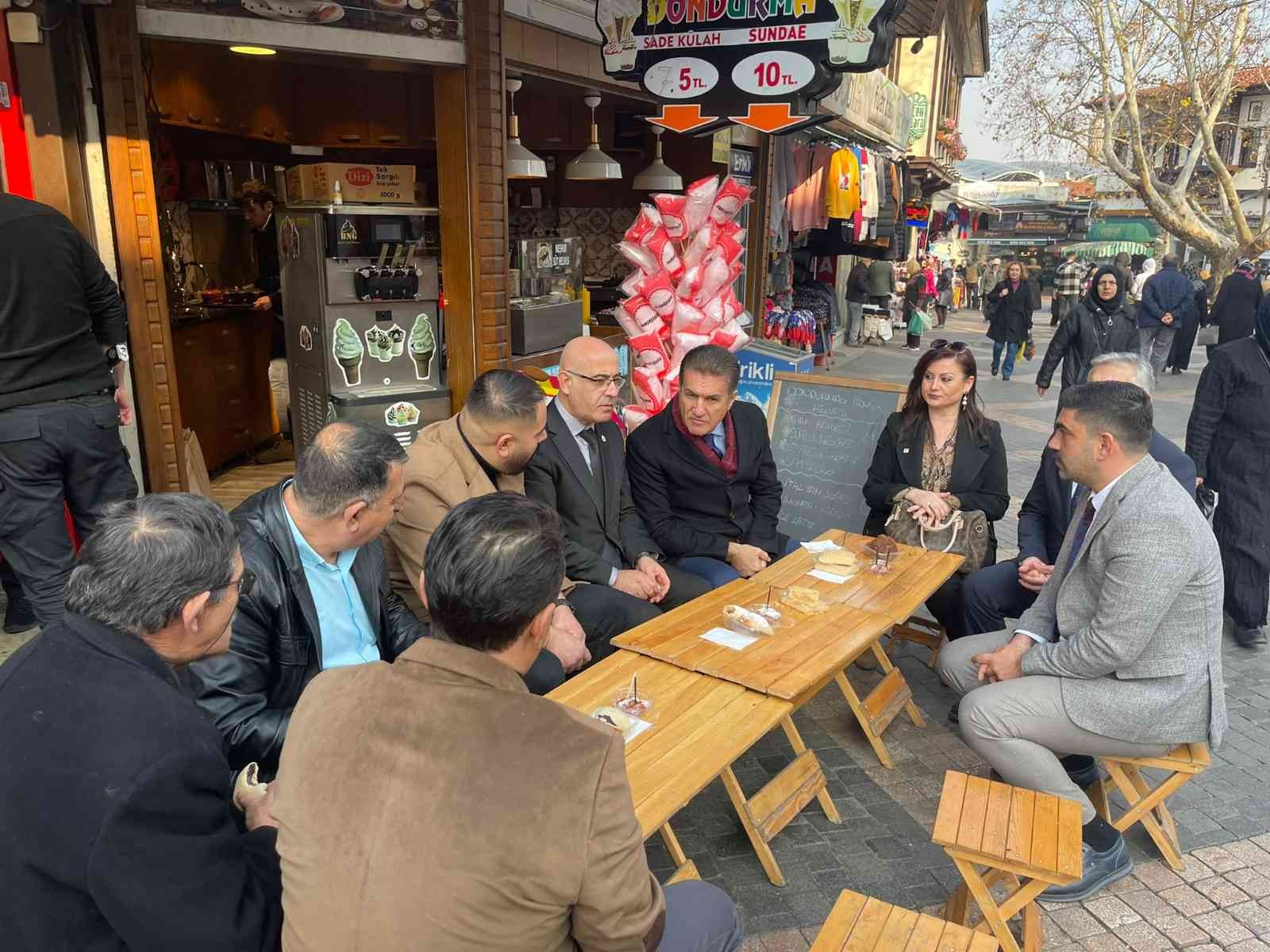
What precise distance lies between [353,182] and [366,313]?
85 cm

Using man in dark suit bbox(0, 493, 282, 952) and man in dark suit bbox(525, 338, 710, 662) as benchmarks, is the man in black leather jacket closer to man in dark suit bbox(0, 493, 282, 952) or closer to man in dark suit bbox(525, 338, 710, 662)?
man in dark suit bbox(0, 493, 282, 952)

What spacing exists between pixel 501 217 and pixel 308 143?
421cm

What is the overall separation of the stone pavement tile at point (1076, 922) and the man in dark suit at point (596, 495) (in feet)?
5.94

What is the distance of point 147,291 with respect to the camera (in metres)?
4.91

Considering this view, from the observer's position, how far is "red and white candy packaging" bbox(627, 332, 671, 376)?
20.2 feet

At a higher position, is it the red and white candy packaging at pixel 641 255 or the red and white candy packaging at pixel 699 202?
the red and white candy packaging at pixel 699 202

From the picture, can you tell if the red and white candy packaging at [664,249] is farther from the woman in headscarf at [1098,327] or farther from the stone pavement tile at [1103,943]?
the stone pavement tile at [1103,943]

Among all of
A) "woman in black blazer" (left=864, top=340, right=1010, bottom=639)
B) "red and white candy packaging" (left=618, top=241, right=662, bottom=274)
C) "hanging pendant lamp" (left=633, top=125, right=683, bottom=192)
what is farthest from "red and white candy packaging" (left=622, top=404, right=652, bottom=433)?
"hanging pendant lamp" (left=633, top=125, right=683, bottom=192)

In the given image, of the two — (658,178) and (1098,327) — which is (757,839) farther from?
(658,178)

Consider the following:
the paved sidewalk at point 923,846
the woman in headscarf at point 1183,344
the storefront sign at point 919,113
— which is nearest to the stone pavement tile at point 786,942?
the paved sidewalk at point 923,846

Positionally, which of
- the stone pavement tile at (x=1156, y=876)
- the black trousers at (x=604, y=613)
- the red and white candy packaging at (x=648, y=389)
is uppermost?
the red and white candy packaging at (x=648, y=389)

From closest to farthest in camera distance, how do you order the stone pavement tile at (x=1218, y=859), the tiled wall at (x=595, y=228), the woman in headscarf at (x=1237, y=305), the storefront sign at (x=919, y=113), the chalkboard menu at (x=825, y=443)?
the stone pavement tile at (x=1218, y=859), the chalkboard menu at (x=825, y=443), the tiled wall at (x=595, y=228), the woman in headscarf at (x=1237, y=305), the storefront sign at (x=919, y=113)

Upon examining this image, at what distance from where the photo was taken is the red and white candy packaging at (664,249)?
20.1ft

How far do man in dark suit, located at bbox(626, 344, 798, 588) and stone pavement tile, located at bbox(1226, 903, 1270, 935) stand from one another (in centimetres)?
217
